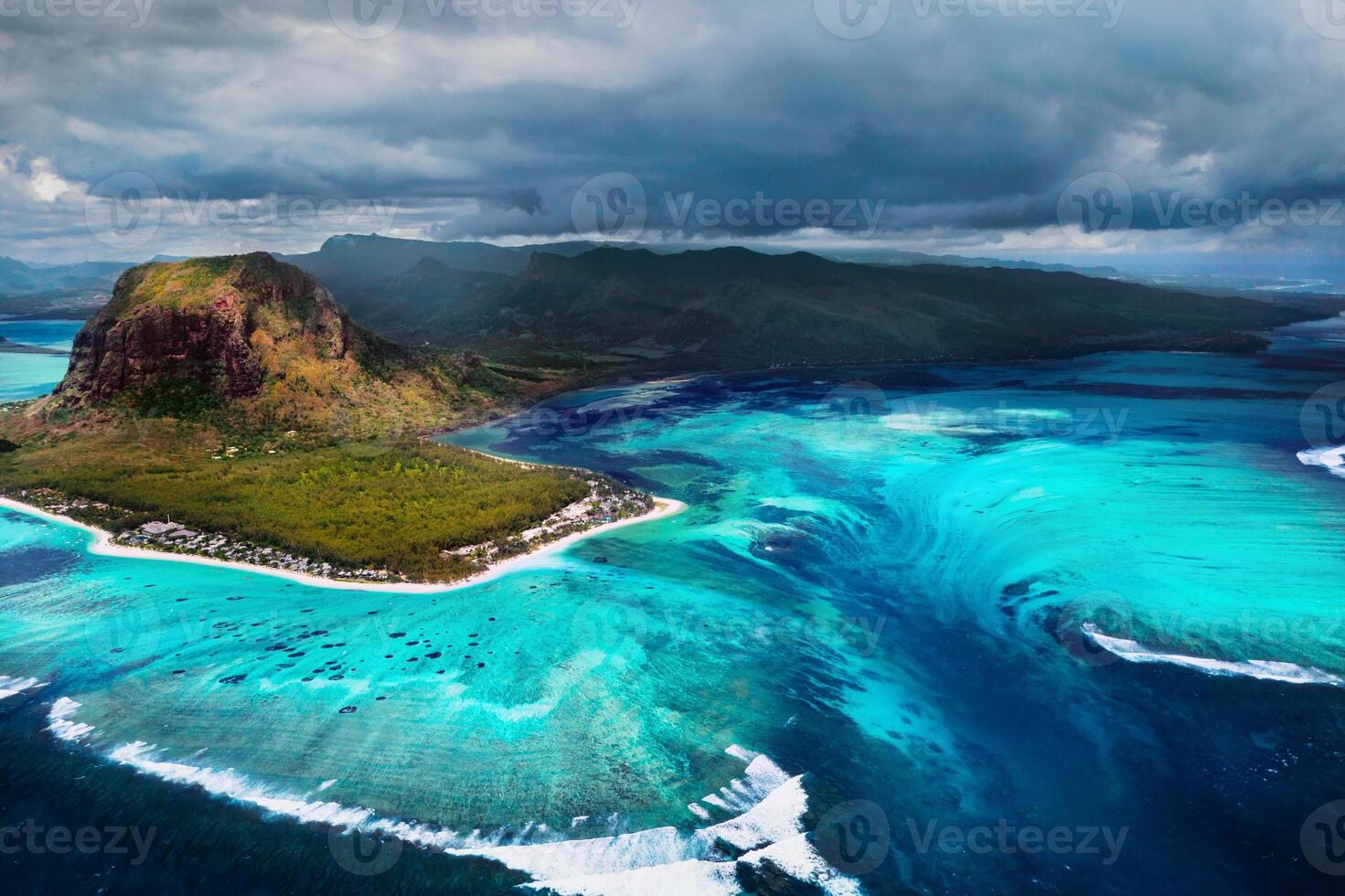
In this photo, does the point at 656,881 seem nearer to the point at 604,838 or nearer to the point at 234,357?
the point at 604,838

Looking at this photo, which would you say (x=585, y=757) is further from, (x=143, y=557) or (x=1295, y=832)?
(x=143, y=557)

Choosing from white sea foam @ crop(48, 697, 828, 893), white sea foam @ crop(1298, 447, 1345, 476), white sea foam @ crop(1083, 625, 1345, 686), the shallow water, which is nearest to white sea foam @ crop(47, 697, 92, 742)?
white sea foam @ crop(48, 697, 828, 893)

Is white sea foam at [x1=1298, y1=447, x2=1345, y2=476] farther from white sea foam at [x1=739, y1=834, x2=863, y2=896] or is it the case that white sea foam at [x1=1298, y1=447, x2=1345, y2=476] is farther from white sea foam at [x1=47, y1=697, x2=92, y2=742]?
white sea foam at [x1=47, y1=697, x2=92, y2=742]

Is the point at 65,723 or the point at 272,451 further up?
the point at 272,451

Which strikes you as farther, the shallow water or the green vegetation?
the shallow water

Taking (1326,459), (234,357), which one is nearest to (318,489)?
(234,357)

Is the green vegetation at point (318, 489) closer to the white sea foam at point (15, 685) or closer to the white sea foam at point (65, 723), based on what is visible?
the white sea foam at point (15, 685)

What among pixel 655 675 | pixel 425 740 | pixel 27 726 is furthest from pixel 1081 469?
pixel 27 726
